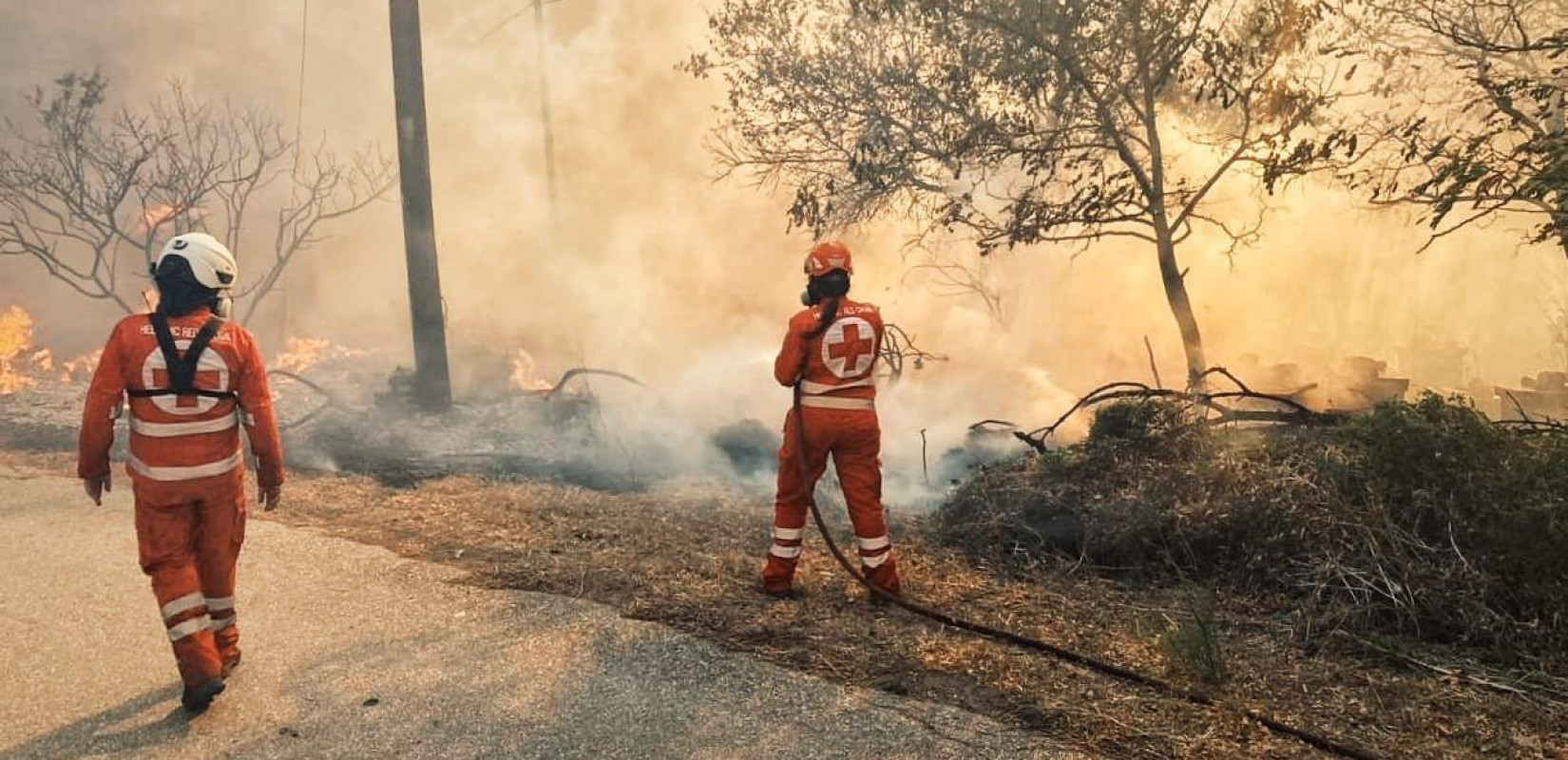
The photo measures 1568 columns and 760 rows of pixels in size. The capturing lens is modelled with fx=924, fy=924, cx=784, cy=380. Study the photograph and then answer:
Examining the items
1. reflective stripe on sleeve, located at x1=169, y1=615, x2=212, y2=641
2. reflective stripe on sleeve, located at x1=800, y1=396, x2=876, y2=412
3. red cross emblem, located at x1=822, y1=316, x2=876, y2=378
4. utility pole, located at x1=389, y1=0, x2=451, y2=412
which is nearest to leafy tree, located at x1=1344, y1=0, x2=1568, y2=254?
red cross emblem, located at x1=822, y1=316, x2=876, y2=378

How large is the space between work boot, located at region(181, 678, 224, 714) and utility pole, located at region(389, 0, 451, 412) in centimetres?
778

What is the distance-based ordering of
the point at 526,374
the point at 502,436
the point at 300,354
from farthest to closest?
Result: the point at 300,354, the point at 526,374, the point at 502,436

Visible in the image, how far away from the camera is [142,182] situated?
13.2 meters

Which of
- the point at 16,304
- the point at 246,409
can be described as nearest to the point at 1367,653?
the point at 246,409

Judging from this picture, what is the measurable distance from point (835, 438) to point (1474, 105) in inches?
253

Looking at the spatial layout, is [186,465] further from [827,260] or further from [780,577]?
[827,260]

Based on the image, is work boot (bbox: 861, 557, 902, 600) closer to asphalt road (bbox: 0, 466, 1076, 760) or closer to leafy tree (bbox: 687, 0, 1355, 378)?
asphalt road (bbox: 0, 466, 1076, 760)

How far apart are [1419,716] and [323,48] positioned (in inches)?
885

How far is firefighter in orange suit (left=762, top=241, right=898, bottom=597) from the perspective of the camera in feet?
15.5

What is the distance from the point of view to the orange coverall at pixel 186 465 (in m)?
3.57

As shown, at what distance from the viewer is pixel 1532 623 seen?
3.85m

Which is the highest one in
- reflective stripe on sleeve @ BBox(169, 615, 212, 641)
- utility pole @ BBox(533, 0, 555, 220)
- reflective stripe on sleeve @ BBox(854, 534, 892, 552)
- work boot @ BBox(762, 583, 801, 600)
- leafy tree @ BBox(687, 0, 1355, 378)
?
utility pole @ BBox(533, 0, 555, 220)

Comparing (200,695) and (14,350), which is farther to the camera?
(14,350)

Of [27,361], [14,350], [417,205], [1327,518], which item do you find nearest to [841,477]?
[1327,518]
